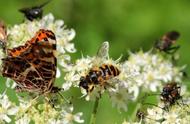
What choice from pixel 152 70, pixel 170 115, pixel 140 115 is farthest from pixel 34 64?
pixel 152 70

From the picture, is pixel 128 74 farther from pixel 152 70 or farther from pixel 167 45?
pixel 167 45

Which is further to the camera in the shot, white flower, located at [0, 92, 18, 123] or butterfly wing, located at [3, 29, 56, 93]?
white flower, located at [0, 92, 18, 123]

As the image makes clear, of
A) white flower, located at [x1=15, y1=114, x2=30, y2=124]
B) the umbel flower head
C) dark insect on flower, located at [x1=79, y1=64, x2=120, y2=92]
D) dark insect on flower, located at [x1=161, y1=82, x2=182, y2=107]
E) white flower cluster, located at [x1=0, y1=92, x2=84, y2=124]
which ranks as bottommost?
white flower, located at [x1=15, y1=114, x2=30, y2=124]

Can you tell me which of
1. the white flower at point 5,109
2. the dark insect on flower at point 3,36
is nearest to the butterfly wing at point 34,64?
the white flower at point 5,109

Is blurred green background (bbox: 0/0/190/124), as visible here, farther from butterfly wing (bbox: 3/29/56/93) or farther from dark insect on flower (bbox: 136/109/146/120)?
butterfly wing (bbox: 3/29/56/93)

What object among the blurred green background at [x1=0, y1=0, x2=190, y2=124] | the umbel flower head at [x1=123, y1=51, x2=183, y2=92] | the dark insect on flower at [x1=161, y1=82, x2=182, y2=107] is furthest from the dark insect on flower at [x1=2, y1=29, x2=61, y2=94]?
the blurred green background at [x1=0, y1=0, x2=190, y2=124]
